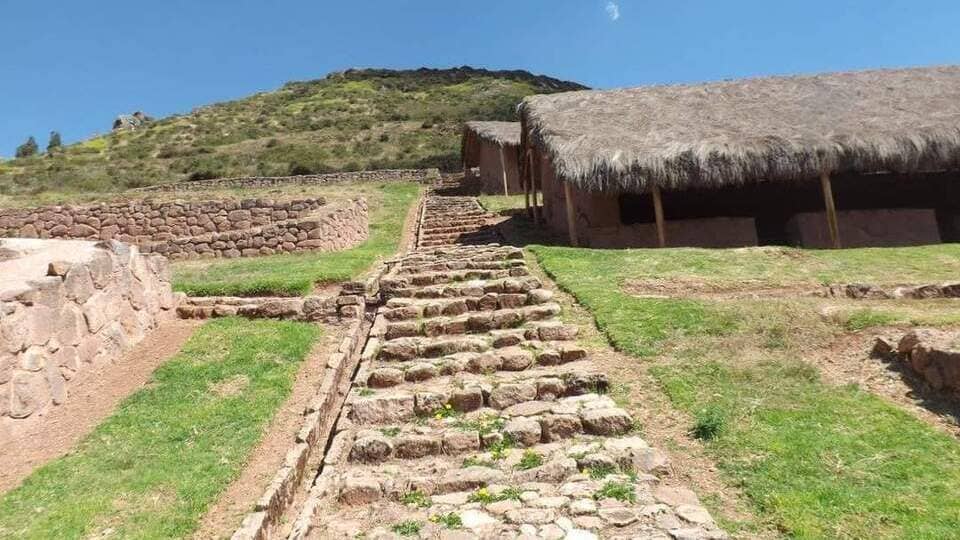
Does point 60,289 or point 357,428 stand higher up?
point 60,289

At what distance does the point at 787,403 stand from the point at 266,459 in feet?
16.5

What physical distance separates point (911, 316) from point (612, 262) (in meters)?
4.63

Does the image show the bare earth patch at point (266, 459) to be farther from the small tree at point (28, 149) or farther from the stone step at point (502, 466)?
the small tree at point (28, 149)

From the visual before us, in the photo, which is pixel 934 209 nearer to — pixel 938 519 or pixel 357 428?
pixel 938 519

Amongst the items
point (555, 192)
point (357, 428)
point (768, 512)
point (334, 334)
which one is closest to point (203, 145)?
point (555, 192)

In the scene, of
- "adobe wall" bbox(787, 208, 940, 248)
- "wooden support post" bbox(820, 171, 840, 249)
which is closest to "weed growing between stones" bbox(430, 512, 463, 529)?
"wooden support post" bbox(820, 171, 840, 249)

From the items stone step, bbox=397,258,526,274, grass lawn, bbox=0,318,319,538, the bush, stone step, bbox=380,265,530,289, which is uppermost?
stone step, bbox=397,258,526,274

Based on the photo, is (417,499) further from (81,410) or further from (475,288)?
(475,288)

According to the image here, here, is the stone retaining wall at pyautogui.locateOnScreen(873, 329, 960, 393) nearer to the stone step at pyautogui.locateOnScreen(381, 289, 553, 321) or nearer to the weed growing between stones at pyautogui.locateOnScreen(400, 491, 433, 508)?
the stone step at pyautogui.locateOnScreen(381, 289, 553, 321)

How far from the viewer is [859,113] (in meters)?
14.4

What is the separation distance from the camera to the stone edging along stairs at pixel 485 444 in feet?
14.5

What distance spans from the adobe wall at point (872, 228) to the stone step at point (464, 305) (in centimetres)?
876

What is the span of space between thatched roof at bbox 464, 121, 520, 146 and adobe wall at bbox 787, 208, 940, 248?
37.9ft

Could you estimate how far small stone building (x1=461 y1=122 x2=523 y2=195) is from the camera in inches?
945
